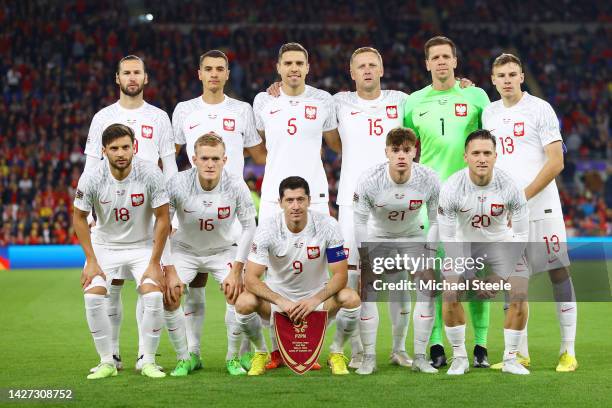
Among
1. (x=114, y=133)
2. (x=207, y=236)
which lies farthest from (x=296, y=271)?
(x=114, y=133)

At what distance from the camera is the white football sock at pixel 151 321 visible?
714 centimetres

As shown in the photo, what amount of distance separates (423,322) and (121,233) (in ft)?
7.89

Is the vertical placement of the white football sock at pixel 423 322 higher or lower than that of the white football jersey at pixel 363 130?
lower

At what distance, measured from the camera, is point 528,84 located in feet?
92.5

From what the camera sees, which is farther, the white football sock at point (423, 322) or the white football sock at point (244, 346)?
the white football sock at point (244, 346)

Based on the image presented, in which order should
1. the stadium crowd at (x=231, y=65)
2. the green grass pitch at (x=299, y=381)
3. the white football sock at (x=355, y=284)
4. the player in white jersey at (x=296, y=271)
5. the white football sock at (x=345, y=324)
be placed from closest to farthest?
1. the green grass pitch at (x=299, y=381)
2. the player in white jersey at (x=296, y=271)
3. the white football sock at (x=345, y=324)
4. the white football sock at (x=355, y=284)
5. the stadium crowd at (x=231, y=65)

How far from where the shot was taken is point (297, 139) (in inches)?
316

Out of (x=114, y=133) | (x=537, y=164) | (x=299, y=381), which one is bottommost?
(x=299, y=381)

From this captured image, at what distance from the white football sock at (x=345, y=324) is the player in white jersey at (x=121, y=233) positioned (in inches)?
52.9

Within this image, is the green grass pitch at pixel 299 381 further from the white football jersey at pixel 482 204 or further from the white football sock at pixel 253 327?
the white football jersey at pixel 482 204

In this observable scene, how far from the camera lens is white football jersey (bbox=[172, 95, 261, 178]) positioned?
26.6 ft

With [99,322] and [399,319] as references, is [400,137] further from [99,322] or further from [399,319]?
[99,322]

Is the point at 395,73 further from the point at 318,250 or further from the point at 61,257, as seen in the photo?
the point at 318,250

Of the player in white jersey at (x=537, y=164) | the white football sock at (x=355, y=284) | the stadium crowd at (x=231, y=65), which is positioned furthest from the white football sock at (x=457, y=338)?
the stadium crowd at (x=231, y=65)
